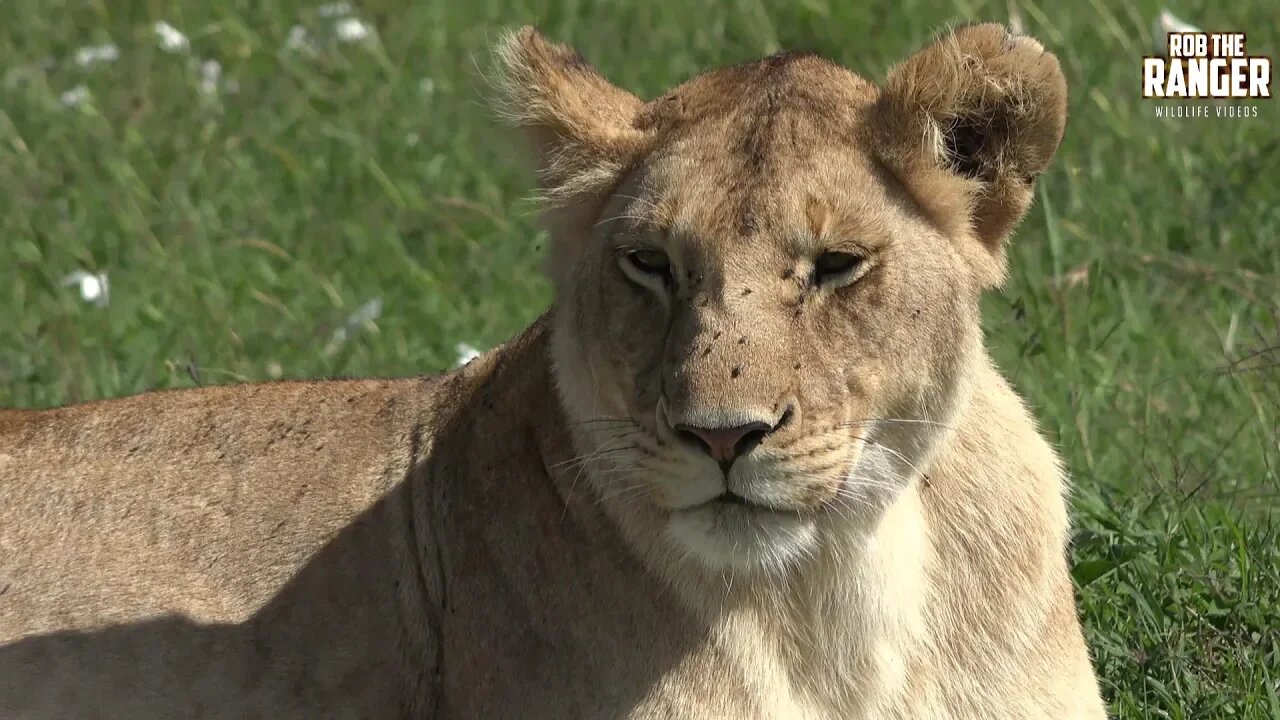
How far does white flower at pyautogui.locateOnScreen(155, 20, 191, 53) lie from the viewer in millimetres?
7934

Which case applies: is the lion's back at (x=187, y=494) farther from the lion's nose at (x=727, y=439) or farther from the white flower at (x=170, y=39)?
the white flower at (x=170, y=39)

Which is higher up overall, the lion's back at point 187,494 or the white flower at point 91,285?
the lion's back at point 187,494

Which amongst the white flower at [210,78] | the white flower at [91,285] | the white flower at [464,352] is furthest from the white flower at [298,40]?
the white flower at [464,352]

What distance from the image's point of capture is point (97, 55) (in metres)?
8.08

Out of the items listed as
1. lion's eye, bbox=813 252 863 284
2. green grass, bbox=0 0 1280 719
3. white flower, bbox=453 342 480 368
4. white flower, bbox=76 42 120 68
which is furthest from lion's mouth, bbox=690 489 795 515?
white flower, bbox=76 42 120 68

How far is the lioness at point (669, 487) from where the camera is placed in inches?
120

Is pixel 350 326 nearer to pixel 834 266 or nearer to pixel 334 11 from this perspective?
pixel 334 11

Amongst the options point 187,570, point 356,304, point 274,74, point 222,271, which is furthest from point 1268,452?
point 274,74

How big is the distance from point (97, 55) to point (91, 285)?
213 centimetres

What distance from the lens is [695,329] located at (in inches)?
118

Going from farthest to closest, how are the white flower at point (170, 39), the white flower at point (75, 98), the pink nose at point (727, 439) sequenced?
the white flower at point (170, 39)
the white flower at point (75, 98)
the pink nose at point (727, 439)

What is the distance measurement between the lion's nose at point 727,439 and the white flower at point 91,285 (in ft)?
12.3

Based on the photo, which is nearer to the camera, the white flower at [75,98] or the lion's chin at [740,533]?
the lion's chin at [740,533]

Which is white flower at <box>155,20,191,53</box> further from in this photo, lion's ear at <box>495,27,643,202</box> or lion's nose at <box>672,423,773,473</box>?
lion's nose at <box>672,423,773,473</box>
